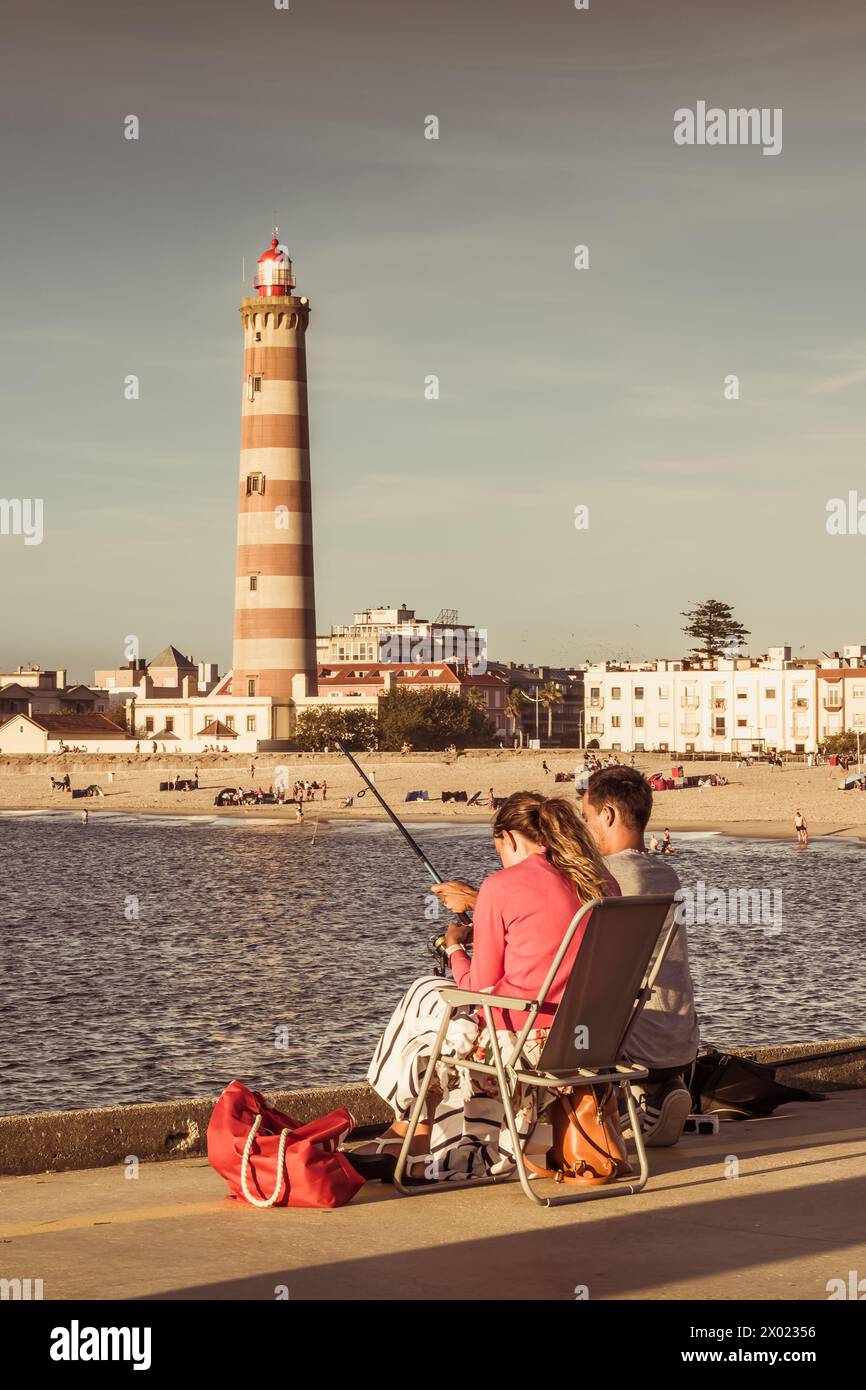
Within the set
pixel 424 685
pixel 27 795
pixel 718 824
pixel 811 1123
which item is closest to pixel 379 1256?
pixel 811 1123

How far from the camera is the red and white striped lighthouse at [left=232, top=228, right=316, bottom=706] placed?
83.6 m

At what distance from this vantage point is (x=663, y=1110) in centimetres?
668

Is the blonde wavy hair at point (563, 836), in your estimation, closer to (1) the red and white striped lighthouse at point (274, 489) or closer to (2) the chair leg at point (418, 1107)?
(2) the chair leg at point (418, 1107)

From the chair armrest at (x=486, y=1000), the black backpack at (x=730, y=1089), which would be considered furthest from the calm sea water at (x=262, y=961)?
the chair armrest at (x=486, y=1000)

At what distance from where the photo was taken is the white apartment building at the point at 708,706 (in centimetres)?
11944

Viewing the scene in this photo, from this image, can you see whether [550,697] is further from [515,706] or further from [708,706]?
[708,706]

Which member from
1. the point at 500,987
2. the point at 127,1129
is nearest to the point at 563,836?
the point at 500,987

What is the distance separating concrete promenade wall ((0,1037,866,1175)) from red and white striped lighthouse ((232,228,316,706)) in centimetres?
7688

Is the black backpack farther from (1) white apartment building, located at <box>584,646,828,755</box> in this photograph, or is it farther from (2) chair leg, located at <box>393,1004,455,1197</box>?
(1) white apartment building, located at <box>584,646,828,755</box>

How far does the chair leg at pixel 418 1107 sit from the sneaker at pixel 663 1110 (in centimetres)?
104

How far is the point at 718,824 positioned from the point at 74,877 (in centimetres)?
2960

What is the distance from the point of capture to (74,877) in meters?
50.6

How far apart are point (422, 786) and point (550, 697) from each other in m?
65.6
